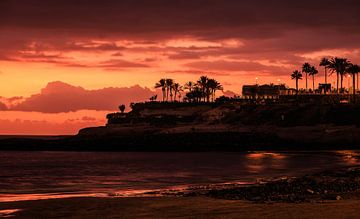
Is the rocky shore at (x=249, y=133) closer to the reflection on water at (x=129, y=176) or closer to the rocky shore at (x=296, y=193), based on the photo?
the reflection on water at (x=129, y=176)

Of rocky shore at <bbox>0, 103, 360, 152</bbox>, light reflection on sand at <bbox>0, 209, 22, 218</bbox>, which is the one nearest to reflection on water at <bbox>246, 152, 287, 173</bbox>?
rocky shore at <bbox>0, 103, 360, 152</bbox>

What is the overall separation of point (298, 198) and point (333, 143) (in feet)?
281

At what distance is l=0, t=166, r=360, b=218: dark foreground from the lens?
20969 mm

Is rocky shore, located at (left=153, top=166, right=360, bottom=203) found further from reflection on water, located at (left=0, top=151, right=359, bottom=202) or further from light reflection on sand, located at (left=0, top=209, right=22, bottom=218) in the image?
light reflection on sand, located at (left=0, top=209, right=22, bottom=218)

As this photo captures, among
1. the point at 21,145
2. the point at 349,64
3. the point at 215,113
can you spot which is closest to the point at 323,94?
the point at 349,64

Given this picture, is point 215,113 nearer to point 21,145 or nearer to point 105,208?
point 21,145

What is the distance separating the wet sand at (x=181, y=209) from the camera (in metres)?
20.6

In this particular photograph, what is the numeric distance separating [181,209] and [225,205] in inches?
75.4

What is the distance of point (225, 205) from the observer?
77.7 ft

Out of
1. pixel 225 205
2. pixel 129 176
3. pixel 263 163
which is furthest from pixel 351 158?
pixel 225 205

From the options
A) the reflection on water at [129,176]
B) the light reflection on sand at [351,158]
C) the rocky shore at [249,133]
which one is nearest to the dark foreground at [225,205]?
the reflection on water at [129,176]

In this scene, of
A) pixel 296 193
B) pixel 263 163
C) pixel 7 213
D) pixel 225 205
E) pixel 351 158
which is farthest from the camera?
pixel 351 158

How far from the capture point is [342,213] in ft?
65.4

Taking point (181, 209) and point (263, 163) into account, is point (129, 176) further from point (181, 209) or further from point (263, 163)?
point (181, 209)
